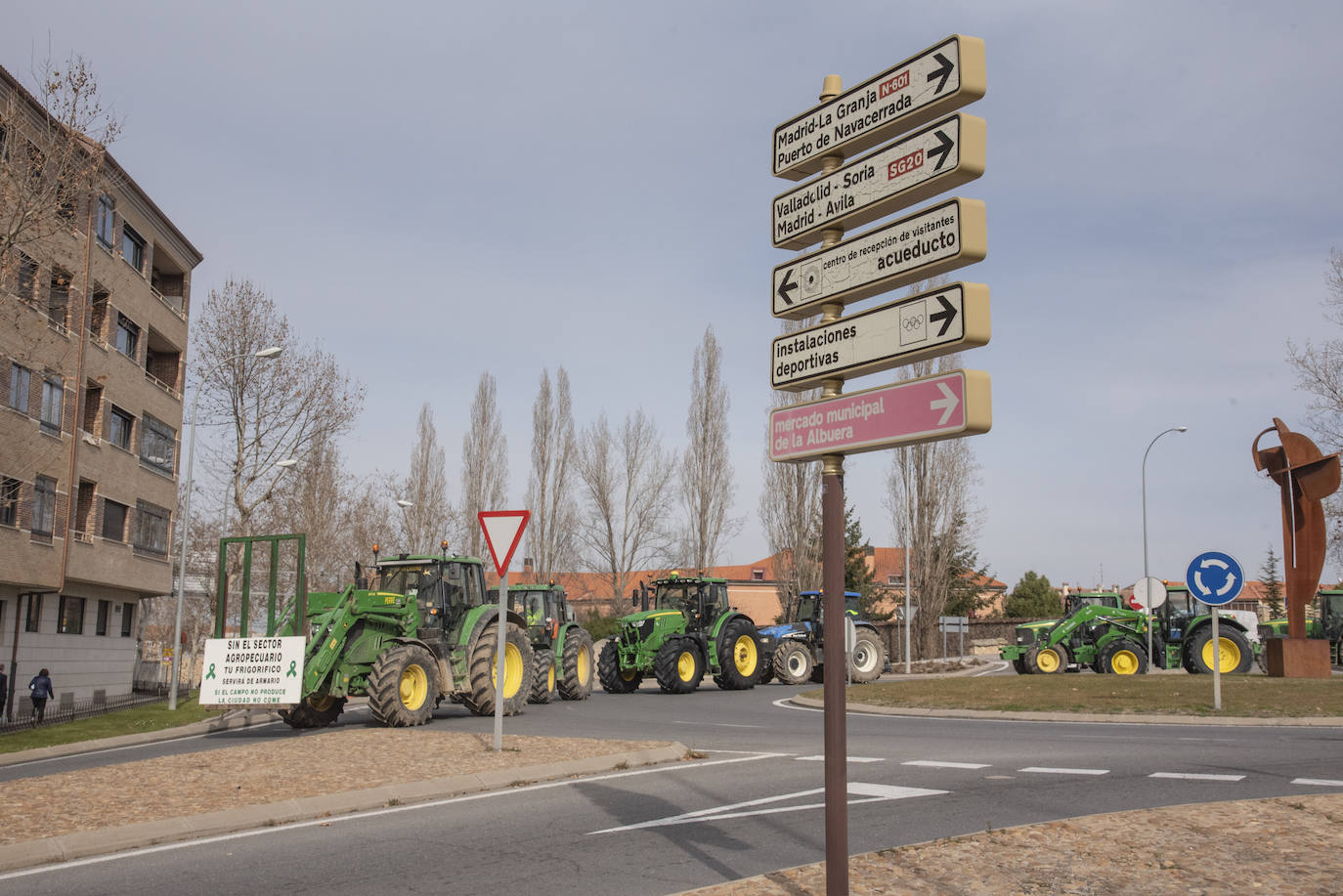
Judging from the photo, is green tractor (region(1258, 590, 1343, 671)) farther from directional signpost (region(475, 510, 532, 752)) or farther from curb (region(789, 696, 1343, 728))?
directional signpost (region(475, 510, 532, 752))

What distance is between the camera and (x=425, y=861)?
7.03 metres

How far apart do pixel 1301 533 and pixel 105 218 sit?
32.7 m

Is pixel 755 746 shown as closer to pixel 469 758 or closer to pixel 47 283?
pixel 469 758

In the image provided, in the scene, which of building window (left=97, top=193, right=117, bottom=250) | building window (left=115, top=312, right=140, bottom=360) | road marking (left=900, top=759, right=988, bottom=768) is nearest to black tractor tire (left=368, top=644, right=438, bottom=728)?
road marking (left=900, top=759, right=988, bottom=768)

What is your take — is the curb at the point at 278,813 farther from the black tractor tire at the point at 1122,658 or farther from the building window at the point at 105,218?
the building window at the point at 105,218

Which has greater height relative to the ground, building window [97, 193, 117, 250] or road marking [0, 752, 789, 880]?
building window [97, 193, 117, 250]

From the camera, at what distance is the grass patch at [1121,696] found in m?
16.5

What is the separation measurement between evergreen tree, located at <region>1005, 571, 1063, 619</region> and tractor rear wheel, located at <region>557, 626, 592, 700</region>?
6401cm

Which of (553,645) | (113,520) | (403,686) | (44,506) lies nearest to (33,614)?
(44,506)

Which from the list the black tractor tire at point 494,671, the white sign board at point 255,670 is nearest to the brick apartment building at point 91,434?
the white sign board at point 255,670

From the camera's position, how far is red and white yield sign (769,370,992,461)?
4590 millimetres

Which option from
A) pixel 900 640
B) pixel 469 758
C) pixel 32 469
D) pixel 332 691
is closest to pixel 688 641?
pixel 332 691

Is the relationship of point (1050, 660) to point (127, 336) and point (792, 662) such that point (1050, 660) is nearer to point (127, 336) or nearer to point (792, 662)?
point (792, 662)

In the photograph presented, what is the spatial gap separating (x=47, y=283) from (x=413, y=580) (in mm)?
15348
